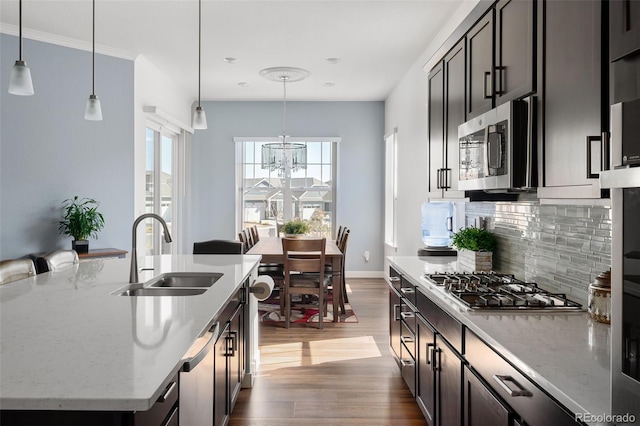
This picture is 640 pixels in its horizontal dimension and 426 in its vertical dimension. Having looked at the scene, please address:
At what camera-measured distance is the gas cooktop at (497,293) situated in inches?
73.2

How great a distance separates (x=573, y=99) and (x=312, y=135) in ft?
20.8

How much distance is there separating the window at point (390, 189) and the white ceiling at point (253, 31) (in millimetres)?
1228

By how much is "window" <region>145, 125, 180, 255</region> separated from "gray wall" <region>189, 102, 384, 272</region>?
1.99ft

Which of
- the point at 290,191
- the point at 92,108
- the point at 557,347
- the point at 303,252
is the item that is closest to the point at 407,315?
the point at 557,347

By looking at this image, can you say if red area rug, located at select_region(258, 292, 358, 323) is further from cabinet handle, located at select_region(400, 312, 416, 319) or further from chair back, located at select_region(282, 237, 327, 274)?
cabinet handle, located at select_region(400, 312, 416, 319)

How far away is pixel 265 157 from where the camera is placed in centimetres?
644

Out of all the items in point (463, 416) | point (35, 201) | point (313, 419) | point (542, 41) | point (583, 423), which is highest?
point (542, 41)

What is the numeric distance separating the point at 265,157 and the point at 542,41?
4.92 m

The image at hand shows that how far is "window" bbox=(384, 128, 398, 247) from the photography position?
6805 millimetres

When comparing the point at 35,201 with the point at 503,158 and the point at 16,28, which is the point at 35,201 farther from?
the point at 503,158

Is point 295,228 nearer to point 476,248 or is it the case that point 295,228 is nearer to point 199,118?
point 199,118

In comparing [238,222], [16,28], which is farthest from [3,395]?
[238,222]

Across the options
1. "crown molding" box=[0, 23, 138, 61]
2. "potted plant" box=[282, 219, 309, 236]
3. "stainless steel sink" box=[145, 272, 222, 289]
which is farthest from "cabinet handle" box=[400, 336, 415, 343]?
"crown molding" box=[0, 23, 138, 61]

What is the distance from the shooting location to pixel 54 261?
10.00 ft
